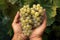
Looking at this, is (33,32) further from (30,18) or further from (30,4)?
(30,4)

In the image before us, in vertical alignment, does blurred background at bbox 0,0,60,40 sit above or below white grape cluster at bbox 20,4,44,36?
below

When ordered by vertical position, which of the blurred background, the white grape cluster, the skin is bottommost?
the blurred background

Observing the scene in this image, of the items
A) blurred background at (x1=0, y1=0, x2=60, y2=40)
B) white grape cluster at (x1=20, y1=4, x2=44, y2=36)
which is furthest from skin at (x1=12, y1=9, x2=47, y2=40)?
blurred background at (x1=0, y1=0, x2=60, y2=40)

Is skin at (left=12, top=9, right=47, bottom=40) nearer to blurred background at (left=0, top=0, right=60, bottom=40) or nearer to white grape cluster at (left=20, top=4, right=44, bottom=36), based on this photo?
white grape cluster at (left=20, top=4, right=44, bottom=36)

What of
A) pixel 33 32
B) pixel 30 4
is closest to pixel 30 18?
pixel 33 32

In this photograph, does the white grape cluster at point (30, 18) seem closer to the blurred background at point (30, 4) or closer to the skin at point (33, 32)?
the skin at point (33, 32)

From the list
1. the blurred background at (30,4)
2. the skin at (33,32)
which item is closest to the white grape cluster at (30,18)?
the skin at (33,32)
